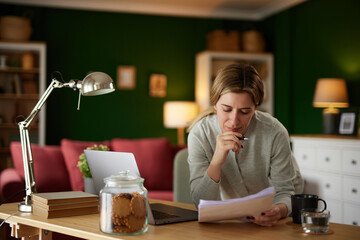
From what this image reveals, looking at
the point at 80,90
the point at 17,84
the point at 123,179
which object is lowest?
the point at 123,179

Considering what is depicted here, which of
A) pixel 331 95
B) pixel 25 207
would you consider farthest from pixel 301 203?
pixel 331 95

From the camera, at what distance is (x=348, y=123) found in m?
4.36

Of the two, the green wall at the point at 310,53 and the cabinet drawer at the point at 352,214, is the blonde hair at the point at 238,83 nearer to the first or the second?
the cabinet drawer at the point at 352,214

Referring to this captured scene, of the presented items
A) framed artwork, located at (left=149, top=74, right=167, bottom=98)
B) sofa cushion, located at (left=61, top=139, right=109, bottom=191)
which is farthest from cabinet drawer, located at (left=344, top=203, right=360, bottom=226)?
framed artwork, located at (left=149, top=74, right=167, bottom=98)

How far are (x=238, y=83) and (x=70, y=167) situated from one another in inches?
104

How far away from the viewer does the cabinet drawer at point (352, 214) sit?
376 cm

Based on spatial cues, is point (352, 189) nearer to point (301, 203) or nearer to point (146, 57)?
point (301, 203)

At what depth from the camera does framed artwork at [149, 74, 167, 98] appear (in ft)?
21.2

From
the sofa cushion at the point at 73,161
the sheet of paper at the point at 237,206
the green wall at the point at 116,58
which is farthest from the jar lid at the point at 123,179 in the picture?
the green wall at the point at 116,58

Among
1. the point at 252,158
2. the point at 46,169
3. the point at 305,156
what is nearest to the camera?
the point at 252,158

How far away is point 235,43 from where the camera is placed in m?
6.32

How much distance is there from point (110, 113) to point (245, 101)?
15.7 ft

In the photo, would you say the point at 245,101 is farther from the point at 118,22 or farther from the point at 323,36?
the point at 118,22

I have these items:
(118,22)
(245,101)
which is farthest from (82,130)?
(245,101)
